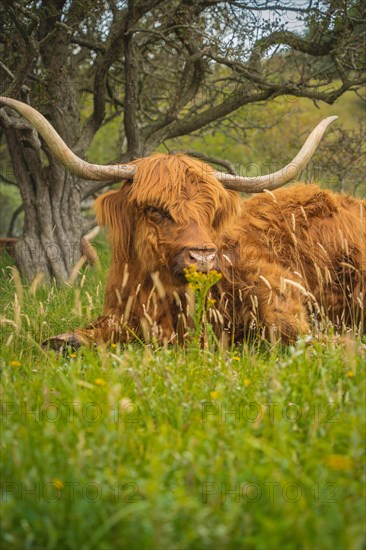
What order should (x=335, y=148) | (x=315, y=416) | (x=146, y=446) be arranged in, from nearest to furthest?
(x=146, y=446) < (x=315, y=416) < (x=335, y=148)

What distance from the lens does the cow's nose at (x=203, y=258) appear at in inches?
146

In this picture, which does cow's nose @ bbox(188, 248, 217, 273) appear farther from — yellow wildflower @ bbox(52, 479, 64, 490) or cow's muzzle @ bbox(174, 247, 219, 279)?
yellow wildflower @ bbox(52, 479, 64, 490)

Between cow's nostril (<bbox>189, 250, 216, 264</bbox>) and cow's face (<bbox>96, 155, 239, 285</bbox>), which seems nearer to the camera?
cow's nostril (<bbox>189, 250, 216, 264</bbox>)

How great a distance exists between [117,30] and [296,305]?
4263mm

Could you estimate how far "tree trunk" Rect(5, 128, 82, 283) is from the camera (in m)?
7.89

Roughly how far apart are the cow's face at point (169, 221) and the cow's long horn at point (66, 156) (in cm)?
15

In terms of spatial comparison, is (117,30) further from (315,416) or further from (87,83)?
(315,416)

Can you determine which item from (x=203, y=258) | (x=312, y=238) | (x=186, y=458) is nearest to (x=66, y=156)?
(x=203, y=258)

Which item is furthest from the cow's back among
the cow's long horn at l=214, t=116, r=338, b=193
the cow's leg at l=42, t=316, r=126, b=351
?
the cow's leg at l=42, t=316, r=126, b=351

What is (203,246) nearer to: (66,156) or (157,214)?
(157,214)

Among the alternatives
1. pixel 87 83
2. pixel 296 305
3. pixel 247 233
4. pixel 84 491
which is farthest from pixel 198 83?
pixel 84 491

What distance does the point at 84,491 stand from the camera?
191cm

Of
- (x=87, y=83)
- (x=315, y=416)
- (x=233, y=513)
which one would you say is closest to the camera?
(x=233, y=513)

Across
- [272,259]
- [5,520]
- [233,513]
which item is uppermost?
[272,259]
